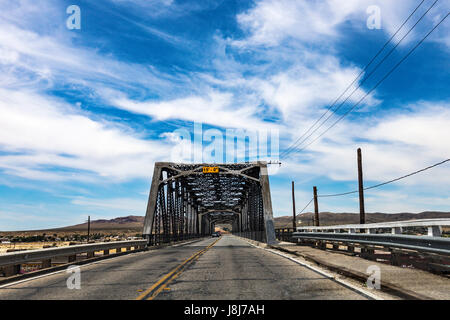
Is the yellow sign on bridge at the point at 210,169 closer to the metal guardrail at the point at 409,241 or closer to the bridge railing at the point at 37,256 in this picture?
the bridge railing at the point at 37,256

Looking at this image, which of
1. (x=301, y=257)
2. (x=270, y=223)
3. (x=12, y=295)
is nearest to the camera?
(x=12, y=295)

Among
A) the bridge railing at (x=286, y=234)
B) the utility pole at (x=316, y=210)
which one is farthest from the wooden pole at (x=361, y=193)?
the utility pole at (x=316, y=210)

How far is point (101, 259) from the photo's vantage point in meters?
18.2

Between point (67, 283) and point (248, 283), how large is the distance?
457 cm

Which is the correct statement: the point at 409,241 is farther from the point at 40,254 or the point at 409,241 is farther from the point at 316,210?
the point at 316,210

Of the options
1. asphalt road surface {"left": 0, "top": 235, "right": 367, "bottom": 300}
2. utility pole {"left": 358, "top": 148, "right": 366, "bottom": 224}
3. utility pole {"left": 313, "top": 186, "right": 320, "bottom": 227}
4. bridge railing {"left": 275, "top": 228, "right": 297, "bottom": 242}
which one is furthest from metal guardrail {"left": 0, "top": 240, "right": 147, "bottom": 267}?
utility pole {"left": 313, "top": 186, "right": 320, "bottom": 227}

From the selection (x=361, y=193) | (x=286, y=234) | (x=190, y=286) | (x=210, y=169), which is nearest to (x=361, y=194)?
(x=361, y=193)

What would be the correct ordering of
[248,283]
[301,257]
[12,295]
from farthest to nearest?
[301,257] → [248,283] → [12,295]

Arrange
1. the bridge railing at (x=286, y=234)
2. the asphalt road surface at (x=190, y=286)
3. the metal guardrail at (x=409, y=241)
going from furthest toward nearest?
the bridge railing at (x=286, y=234)
the metal guardrail at (x=409, y=241)
the asphalt road surface at (x=190, y=286)
